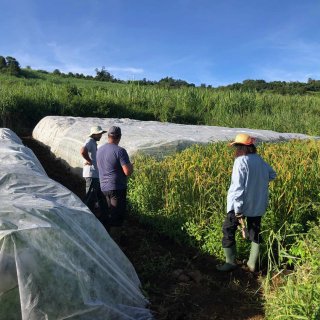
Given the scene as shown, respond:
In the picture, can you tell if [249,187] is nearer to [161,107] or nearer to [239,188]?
[239,188]

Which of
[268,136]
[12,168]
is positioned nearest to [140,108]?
[268,136]

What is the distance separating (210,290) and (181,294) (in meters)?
0.28

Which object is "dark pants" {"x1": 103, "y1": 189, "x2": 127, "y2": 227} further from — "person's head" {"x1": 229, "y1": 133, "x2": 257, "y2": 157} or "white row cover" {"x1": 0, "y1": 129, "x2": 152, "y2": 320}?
"person's head" {"x1": 229, "y1": 133, "x2": 257, "y2": 157}

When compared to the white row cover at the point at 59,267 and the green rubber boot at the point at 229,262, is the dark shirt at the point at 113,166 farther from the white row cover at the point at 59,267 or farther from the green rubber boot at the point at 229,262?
the green rubber boot at the point at 229,262

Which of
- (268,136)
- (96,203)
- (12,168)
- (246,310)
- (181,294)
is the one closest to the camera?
(246,310)

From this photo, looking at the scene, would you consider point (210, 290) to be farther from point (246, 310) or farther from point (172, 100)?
point (172, 100)

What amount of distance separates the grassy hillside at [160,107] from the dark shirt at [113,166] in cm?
960

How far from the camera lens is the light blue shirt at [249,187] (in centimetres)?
386

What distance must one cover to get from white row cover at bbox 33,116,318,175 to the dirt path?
260 cm

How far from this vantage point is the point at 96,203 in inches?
238

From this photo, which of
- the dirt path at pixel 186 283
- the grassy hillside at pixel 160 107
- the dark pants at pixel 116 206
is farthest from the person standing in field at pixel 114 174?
the grassy hillside at pixel 160 107

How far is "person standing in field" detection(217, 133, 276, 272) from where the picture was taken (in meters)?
3.87

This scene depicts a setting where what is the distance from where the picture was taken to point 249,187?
389 cm

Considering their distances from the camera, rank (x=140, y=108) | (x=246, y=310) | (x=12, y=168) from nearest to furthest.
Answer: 1. (x=246, y=310)
2. (x=12, y=168)
3. (x=140, y=108)
